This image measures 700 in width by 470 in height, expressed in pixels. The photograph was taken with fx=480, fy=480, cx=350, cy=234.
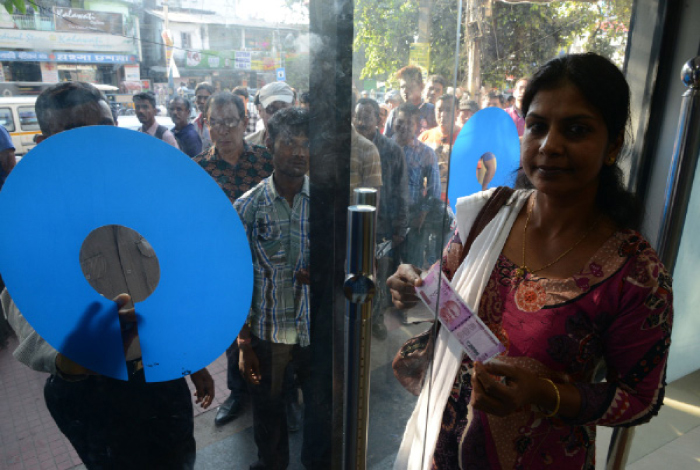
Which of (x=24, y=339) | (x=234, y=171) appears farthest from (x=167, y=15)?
(x=24, y=339)

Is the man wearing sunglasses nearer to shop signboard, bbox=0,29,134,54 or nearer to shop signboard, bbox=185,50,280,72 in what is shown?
shop signboard, bbox=185,50,280,72

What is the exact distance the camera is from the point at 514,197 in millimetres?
1246

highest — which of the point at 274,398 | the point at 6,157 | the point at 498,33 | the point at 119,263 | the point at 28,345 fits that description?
the point at 498,33

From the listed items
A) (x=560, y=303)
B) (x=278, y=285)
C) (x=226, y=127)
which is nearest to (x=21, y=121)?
(x=226, y=127)

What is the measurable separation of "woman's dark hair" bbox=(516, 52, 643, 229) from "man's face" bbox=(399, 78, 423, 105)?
0.85 ft

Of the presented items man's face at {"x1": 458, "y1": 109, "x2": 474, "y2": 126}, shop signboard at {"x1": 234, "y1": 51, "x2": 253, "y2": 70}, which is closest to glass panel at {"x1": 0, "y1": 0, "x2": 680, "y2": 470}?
shop signboard at {"x1": 234, "y1": 51, "x2": 253, "y2": 70}

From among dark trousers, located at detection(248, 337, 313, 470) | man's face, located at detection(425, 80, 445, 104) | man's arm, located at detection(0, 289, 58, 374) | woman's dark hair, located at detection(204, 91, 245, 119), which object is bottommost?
dark trousers, located at detection(248, 337, 313, 470)

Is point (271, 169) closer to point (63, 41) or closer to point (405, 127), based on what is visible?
point (405, 127)

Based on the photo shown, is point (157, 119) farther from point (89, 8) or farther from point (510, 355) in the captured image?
point (510, 355)

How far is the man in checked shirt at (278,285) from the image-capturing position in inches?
44.2

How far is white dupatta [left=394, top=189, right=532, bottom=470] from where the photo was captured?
1.14m

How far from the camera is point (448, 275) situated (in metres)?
1.27

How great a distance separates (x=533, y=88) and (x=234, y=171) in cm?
71

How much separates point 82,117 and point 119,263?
0.30m
